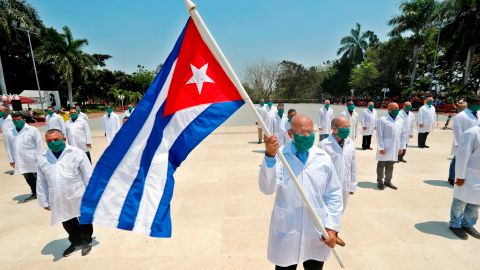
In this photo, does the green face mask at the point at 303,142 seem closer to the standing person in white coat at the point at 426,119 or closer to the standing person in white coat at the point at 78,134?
the standing person in white coat at the point at 78,134

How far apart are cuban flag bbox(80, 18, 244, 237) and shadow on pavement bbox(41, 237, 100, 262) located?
2.43 m

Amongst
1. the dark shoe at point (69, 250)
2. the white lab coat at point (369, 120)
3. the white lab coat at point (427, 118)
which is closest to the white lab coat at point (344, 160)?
the dark shoe at point (69, 250)

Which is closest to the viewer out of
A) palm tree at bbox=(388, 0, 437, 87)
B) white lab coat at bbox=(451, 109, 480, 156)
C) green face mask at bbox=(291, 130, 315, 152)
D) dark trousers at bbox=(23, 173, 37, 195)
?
green face mask at bbox=(291, 130, 315, 152)

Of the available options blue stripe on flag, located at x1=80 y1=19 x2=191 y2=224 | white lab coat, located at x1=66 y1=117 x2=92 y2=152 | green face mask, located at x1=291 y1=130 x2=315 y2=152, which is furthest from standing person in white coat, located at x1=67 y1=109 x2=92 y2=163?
green face mask, located at x1=291 y1=130 x2=315 y2=152

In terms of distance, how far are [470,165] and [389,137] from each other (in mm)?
2200

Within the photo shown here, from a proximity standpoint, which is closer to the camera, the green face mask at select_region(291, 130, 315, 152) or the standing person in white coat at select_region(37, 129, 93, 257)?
the green face mask at select_region(291, 130, 315, 152)

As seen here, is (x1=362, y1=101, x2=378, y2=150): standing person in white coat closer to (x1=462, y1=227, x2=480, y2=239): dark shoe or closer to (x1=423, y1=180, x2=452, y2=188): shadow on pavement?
(x1=423, y1=180, x2=452, y2=188): shadow on pavement

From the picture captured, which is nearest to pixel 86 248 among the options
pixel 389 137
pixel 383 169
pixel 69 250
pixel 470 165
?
pixel 69 250

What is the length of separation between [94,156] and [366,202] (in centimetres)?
998

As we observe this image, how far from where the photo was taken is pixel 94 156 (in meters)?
10.5

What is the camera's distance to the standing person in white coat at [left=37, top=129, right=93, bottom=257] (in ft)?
11.7

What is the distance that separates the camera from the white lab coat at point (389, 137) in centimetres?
607

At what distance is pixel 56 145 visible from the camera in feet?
11.5

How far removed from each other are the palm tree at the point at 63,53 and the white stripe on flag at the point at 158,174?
41386 millimetres
